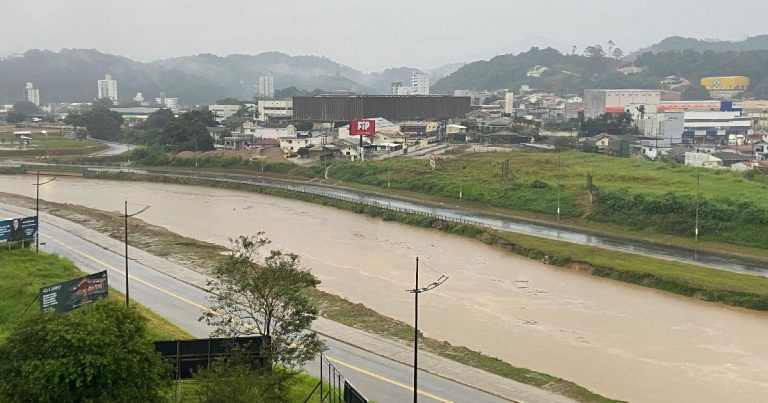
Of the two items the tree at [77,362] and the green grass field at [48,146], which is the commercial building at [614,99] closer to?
the green grass field at [48,146]

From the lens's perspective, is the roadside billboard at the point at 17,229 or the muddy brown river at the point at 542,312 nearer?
the muddy brown river at the point at 542,312

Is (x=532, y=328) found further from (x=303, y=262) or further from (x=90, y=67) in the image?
(x=90, y=67)

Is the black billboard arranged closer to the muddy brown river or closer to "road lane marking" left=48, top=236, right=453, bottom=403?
"road lane marking" left=48, top=236, right=453, bottom=403

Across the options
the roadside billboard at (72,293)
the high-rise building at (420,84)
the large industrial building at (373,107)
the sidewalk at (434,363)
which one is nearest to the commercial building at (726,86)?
the large industrial building at (373,107)

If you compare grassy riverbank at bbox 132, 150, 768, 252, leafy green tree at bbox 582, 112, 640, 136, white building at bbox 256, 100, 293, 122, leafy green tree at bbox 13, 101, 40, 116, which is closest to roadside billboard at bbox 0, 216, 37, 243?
grassy riverbank at bbox 132, 150, 768, 252

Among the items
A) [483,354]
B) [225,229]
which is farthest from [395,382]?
[225,229]

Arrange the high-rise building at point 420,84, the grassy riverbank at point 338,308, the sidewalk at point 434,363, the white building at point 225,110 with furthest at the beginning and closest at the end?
the high-rise building at point 420,84 → the white building at point 225,110 → the grassy riverbank at point 338,308 → the sidewalk at point 434,363

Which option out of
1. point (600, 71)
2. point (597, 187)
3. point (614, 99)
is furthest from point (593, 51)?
point (597, 187)
